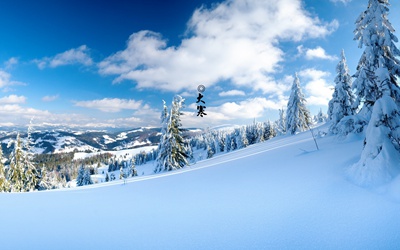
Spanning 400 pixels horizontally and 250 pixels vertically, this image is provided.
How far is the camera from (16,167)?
2770cm

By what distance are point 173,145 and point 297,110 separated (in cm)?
2625

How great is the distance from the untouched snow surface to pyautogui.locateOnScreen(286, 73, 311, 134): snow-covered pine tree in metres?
34.8

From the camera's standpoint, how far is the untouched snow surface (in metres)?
4.02

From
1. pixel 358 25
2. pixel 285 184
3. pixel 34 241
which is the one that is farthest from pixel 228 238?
pixel 358 25

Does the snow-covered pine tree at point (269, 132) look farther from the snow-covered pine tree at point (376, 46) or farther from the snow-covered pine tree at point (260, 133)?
the snow-covered pine tree at point (376, 46)

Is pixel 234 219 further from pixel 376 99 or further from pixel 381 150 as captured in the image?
pixel 376 99

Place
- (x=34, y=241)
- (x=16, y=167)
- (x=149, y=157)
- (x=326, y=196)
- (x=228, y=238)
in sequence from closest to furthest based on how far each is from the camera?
(x=228, y=238) < (x=34, y=241) < (x=326, y=196) < (x=16, y=167) < (x=149, y=157)

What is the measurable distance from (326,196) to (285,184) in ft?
5.16

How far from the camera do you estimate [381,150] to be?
6.37m

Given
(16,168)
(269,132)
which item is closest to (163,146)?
(16,168)

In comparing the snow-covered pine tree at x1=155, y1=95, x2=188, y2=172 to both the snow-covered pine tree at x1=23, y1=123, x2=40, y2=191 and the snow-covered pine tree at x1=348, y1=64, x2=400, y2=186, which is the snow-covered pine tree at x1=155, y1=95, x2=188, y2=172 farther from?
the snow-covered pine tree at x1=348, y1=64, x2=400, y2=186

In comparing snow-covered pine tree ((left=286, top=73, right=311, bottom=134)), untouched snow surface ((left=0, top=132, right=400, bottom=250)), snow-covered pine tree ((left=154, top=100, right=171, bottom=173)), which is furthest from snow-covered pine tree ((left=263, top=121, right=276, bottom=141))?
untouched snow surface ((left=0, top=132, right=400, bottom=250))

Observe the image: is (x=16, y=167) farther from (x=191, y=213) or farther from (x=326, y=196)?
(x=326, y=196)

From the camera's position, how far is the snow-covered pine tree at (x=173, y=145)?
27.4 metres
